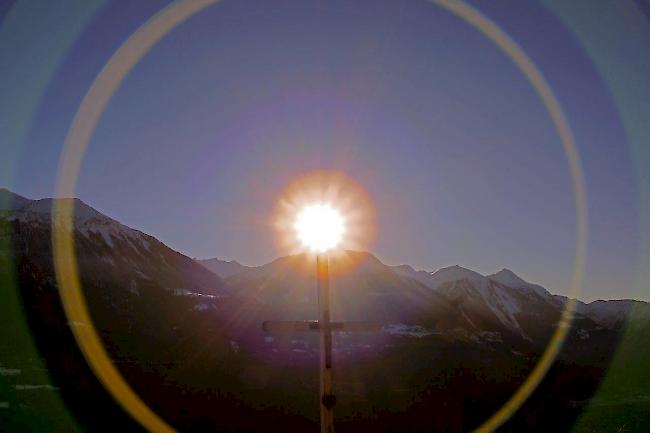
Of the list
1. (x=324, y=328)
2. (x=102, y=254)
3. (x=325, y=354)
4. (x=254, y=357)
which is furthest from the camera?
(x=102, y=254)

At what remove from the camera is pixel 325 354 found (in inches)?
690

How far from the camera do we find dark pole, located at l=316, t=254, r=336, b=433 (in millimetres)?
17062

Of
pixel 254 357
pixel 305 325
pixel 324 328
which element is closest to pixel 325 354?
pixel 324 328

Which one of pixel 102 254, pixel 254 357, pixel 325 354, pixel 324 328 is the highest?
pixel 102 254

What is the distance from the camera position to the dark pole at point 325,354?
56.0ft

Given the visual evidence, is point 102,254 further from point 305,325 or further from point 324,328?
point 324,328

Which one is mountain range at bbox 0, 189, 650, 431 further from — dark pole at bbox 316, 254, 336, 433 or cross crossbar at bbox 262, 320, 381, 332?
dark pole at bbox 316, 254, 336, 433

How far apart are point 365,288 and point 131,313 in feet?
277

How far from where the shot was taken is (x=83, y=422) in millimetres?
65625

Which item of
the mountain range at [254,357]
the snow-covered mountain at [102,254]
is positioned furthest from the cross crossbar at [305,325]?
the snow-covered mountain at [102,254]

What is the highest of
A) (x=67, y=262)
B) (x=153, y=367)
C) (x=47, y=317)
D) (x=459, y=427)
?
(x=67, y=262)

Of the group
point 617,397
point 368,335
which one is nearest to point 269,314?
point 368,335

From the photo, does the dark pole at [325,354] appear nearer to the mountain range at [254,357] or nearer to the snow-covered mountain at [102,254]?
the mountain range at [254,357]

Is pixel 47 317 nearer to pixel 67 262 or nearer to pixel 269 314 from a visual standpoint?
pixel 67 262
